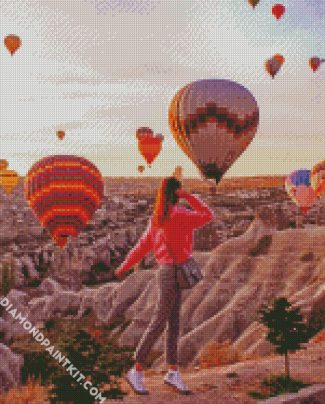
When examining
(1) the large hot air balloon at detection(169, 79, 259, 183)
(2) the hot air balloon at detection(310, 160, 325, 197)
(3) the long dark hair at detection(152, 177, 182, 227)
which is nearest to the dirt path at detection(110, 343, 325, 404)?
(3) the long dark hair at detection(152, 177, 182, 227)

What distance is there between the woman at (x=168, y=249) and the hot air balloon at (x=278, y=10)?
2783 cm

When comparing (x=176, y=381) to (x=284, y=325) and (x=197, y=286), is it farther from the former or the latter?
(x=197, y=286)

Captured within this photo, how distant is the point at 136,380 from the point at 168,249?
1684 millimetres

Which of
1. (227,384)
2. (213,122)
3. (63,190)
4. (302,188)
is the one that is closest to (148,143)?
(302,188)

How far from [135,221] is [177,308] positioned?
303 feet

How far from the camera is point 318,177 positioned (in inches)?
1746

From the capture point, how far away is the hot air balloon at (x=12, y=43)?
34.8m

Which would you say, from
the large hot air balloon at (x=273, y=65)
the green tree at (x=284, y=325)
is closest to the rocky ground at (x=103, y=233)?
the large hot air balloon at (x=273, y=65)

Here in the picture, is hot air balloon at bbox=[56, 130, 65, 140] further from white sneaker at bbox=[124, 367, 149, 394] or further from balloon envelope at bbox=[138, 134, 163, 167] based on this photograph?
white sneaker at bbox=[124, 367, 149, 394]

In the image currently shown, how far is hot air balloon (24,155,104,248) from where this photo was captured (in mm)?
24500

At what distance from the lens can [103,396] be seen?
9.74 m

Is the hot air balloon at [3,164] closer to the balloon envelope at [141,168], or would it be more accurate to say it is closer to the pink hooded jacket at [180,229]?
the balloon envelope at [141,168]

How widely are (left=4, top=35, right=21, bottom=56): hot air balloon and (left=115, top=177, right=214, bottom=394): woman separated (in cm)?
2573

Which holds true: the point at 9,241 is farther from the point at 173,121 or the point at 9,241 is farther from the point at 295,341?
the point at 295,341
